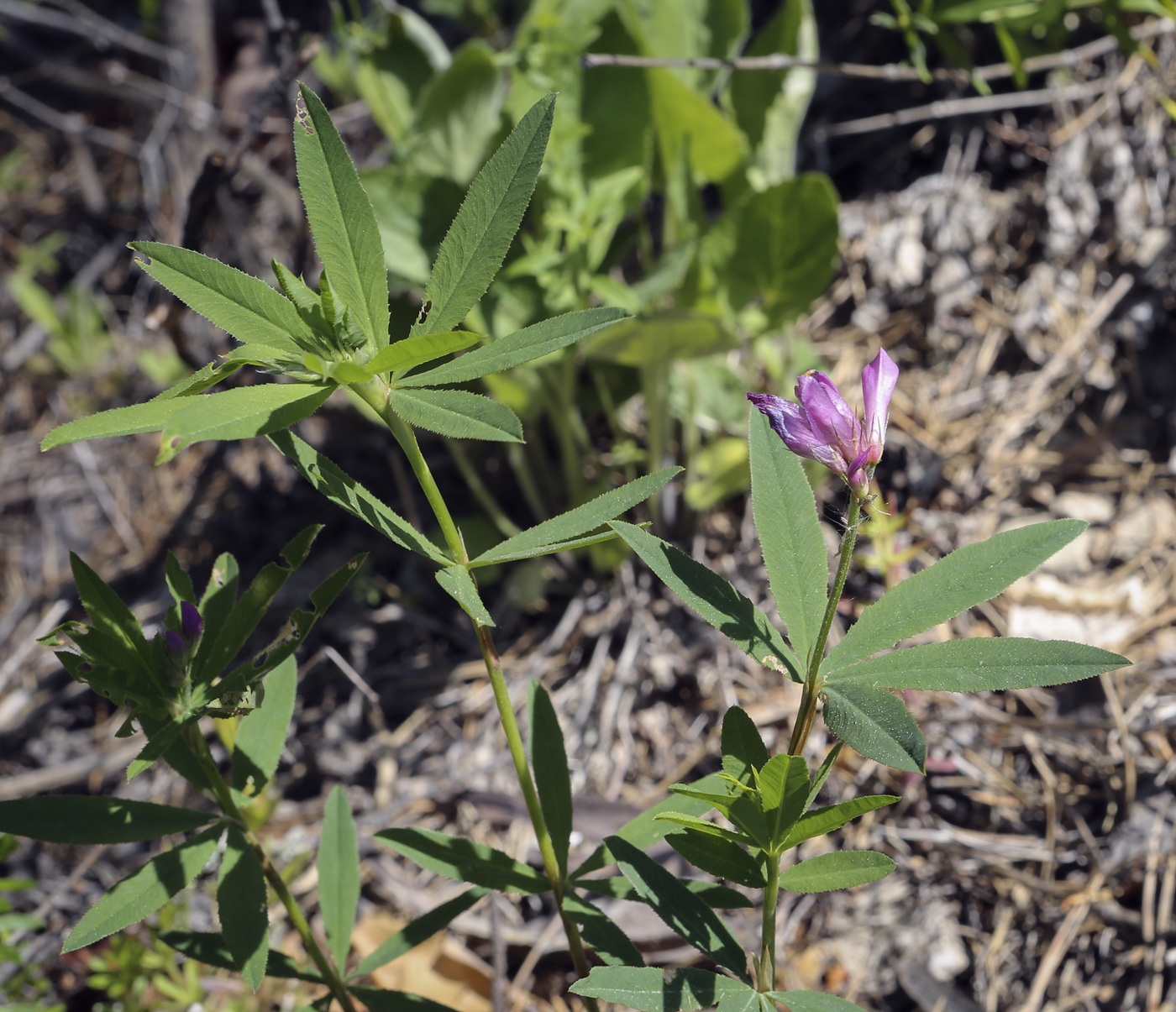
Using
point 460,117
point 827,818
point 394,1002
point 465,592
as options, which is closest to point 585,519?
point 465,592

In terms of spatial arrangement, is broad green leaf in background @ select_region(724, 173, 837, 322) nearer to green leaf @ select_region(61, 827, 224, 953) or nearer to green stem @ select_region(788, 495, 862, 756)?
green stem @ select_region(788, 495, 862, 756)

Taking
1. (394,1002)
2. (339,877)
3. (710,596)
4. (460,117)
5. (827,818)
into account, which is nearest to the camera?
(827,818)

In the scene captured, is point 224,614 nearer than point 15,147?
Yes

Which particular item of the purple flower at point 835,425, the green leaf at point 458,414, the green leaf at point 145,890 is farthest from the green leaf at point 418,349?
the green leaf at point 145,890

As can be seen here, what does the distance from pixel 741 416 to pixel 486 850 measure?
5.31 ft

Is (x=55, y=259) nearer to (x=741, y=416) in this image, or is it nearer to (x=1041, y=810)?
(x=741, y=416)

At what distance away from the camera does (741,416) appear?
2549 mm

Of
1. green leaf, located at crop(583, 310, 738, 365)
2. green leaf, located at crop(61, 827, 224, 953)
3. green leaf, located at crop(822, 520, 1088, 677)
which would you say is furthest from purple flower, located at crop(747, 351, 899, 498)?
green leaf, located at crop(583, 310, 738, 365)

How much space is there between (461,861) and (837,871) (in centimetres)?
48

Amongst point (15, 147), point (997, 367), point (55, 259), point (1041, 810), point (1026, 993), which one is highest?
point (15, 147)

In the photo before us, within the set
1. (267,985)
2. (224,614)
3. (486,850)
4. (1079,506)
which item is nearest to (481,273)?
(224,614)

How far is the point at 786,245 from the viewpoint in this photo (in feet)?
7.34

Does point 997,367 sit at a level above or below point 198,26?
below

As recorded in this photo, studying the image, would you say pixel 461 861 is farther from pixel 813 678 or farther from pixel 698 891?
pixel 813 678
